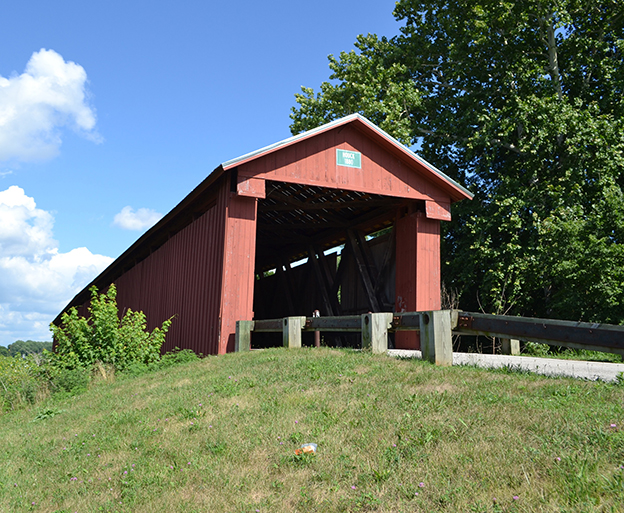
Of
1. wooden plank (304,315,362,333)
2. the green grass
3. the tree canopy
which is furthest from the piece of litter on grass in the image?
the tree canopy

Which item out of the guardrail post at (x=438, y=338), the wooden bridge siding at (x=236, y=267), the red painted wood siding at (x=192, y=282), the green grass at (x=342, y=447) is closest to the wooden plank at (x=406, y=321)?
the guardrail post at (x=438, y=338)

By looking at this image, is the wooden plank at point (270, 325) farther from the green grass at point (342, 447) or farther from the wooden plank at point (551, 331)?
the wooden plank at point (551, 331)

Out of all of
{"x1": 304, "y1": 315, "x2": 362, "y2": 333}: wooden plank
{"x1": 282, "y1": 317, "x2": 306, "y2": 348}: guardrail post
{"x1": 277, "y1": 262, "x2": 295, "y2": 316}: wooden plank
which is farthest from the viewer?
{"x1": 277, "y1": 262, "x2": 295, "y2": 316}: wooden plank

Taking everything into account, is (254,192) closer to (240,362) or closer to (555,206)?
(240,362)

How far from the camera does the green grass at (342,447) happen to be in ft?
11.4

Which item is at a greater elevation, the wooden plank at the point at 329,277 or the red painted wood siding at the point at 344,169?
the red painted wood siding at the point at 344,169

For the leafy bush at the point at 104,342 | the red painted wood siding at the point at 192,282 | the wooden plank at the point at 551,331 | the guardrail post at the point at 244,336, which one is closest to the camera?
the wooden plank at the point at 551,331

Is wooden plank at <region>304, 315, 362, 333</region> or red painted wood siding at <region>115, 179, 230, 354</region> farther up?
red painted wood siding at <region>115, 179, 230, 354</region>

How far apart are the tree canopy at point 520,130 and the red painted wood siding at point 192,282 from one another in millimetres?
9145

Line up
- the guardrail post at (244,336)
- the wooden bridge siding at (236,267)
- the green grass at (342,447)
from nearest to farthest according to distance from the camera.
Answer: the green grass at (342,447) → the guardrail post at (244,336) → the wooden bridge siding at (236,267)

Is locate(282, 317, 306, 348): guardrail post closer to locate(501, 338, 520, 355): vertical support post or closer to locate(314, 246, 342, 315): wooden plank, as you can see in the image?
locate(501, 338, 520, 355): vertical support post

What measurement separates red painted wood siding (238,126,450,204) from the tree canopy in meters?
4.95

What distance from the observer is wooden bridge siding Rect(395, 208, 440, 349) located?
13125mm

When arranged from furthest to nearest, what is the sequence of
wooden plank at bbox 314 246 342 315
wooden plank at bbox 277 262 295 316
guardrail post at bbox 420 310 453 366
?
wooden plank at bbox 277 262 295 316 < wooden plank at bbox 314 246 342 315 < guardrail post at bbox 420 310 453 366
